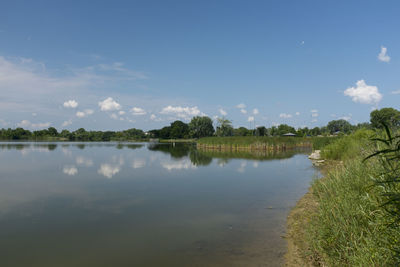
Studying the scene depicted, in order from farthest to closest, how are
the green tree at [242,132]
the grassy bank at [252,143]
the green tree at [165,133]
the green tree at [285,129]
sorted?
the green tree at [165,133], the green tree at [242,132], the green tree at [285,129], the grassy bank at [252,143]

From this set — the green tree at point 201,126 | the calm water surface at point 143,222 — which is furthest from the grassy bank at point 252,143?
the green tree at point 201,126

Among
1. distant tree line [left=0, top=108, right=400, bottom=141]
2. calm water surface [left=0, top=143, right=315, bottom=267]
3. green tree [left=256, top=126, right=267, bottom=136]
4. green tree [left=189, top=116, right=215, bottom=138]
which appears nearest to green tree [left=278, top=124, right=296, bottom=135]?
distant tree line [left=0, top=108, right=400, bottom=141]

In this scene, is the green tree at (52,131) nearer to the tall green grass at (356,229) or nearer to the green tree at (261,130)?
the green tree at (261,130)

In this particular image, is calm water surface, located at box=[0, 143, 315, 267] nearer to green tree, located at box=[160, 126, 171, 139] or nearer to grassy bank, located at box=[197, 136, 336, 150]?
grassy bank, located at box=[197, 136, 336, 150]

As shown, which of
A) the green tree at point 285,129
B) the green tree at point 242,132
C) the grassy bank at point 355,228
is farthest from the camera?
the green tree at point 242,132

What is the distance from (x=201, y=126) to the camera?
98812 mm

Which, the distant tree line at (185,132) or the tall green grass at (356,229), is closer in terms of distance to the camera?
the tall green grass at (356,229)

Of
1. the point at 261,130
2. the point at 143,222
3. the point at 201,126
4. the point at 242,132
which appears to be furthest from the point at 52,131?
the point at 143,222

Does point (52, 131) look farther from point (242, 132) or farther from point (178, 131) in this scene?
point (242, 132)

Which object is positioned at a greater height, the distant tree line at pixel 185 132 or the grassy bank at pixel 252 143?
the distant tree line at pixel 185 132

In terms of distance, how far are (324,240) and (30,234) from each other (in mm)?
7233

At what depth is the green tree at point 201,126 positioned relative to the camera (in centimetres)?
9844

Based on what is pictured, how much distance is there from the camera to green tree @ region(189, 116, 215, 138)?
323ft

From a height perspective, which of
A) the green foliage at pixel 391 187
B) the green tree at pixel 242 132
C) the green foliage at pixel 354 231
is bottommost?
the green foliage at pixel 354 231
